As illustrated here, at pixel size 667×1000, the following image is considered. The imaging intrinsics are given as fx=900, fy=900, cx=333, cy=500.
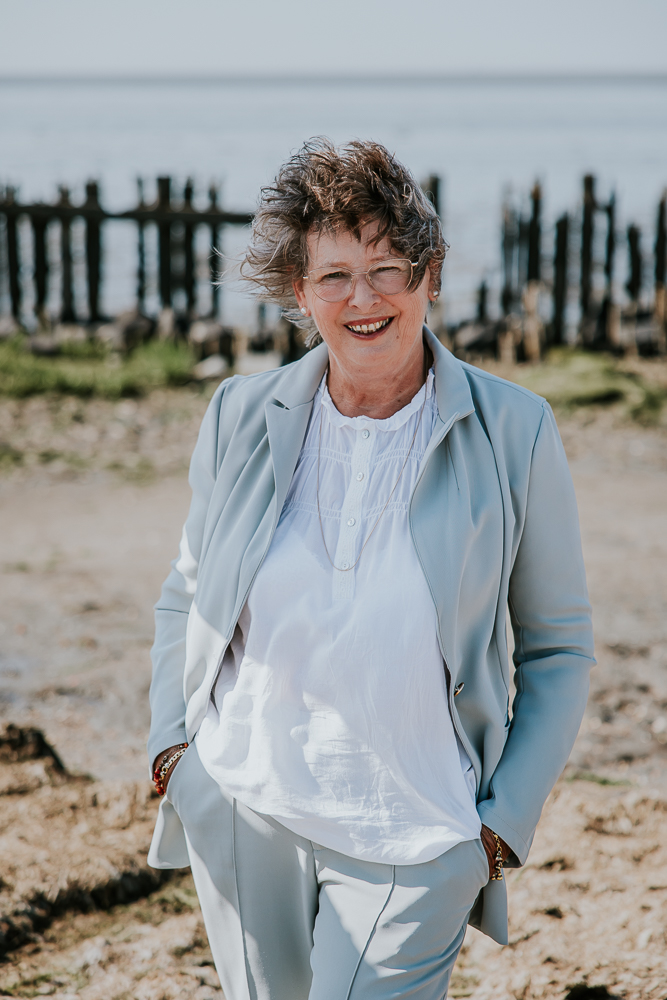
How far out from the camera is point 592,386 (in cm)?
836

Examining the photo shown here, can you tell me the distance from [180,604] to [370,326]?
83 cm

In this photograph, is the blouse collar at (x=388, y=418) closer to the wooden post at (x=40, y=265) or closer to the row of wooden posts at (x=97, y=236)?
the row of wooden posts at (x=97, y=236)

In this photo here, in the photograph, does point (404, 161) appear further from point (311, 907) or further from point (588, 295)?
point (311, 907)

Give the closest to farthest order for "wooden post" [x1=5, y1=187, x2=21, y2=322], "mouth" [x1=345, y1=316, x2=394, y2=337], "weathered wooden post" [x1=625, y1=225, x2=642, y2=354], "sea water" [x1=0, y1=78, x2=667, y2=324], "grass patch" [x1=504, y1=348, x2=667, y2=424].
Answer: "mouth" [x1=345, y1=316, x2=394, y2=337]
"grass patch" [x1=504, y1=348, x2=667, y2=424]
"wooden post" [x1=5, y1=187, x2=21, y2=322]
"weathered wooden post" [x1=625, y1=225, x2=642, y2=354]
"sea water" [x1=0, y1=78, x2=667, y2=324]

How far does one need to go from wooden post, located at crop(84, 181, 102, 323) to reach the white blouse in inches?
347

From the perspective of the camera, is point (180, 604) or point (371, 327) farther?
point (180, 604)

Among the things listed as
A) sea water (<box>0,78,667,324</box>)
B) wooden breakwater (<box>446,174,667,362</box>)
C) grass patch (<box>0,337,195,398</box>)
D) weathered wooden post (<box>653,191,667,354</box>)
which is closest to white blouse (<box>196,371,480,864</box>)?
sea water (<box>0,78,667,324</box>)

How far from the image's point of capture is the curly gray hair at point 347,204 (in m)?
1.86

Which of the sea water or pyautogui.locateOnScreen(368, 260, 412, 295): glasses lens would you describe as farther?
the sea water

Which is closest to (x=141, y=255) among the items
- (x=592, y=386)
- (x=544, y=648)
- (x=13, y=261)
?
Answer: (x=13, y=261)

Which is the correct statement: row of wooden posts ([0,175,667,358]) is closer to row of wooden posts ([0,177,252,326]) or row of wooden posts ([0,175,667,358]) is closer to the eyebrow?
row of wooden posts ([0,177,252,326])

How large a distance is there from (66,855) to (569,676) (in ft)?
6.08

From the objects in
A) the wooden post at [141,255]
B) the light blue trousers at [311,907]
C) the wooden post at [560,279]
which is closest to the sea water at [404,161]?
the wooden post at [560,279]

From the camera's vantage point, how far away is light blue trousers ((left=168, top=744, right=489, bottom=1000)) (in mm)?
1697
